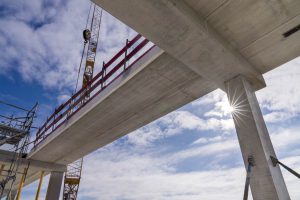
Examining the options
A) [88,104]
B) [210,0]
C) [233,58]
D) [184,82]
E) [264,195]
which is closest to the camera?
[210,0]

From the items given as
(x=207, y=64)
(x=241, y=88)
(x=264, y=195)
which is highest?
(x=207, y=64)

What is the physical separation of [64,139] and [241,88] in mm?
9935

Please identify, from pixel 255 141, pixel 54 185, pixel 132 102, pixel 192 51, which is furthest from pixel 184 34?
pixel 54 185

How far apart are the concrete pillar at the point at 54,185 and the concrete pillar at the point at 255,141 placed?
558 inches

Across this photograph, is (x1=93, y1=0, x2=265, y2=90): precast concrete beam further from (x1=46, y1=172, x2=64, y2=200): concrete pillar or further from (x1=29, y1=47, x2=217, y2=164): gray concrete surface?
(x1=46, y1=172, x2=64, y2=200): concrete pillar

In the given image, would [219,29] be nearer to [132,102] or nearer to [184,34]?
[184,34]

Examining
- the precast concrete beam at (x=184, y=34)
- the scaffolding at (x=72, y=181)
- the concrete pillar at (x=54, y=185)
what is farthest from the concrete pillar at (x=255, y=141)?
the scaffolding at (x=72, y=181)

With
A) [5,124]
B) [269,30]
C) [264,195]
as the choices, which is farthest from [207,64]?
[5,124]

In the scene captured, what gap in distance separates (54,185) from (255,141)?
14889mm

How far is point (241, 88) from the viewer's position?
22.9 ft

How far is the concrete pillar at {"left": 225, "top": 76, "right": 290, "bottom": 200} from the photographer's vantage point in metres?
5.75

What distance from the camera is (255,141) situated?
6340 mm

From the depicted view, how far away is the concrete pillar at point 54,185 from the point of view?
1543 centimetres

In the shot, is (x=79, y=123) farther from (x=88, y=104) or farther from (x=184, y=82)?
(x=184, y=82)
